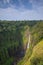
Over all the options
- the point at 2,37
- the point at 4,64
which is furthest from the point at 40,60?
the point at 2,37

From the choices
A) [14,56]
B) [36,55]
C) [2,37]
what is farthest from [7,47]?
[36,55]

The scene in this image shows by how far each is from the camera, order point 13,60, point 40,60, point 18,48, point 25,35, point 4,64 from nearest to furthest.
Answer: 1. point 40,60
2. point 4,64
3. point 13,60
4. point 18,48
5. point 25,35

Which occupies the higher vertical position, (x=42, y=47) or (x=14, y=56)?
(x=42, y=47)

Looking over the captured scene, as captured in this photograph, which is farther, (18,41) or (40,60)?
(18,41)

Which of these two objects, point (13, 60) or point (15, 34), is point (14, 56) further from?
point (15, 34)

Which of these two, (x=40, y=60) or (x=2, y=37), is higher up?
(x=40, y=60)

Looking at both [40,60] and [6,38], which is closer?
[40,60]

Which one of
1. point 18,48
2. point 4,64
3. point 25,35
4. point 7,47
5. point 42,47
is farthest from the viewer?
point 25,35

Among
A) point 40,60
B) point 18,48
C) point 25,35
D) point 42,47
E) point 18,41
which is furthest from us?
point 25,35

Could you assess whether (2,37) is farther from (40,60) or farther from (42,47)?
(40,60)
